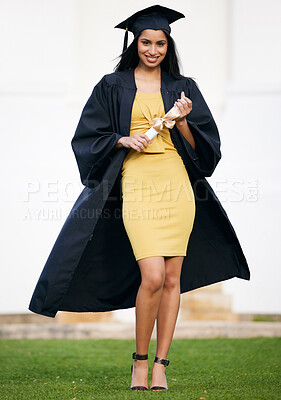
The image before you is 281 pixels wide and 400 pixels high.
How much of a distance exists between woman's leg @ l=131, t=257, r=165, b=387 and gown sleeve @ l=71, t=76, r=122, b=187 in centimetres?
60

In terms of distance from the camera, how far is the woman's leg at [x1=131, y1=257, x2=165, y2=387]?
426 centimetres

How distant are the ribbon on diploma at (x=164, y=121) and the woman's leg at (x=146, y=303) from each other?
68 cm

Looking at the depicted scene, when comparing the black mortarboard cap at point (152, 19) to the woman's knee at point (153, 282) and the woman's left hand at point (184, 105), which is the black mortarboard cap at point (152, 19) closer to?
the woman's left hand at point (184, 105)

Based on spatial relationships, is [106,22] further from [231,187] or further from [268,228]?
[268,228]

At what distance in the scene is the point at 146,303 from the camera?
14.1 ft

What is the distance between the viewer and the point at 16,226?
7695 millimetres

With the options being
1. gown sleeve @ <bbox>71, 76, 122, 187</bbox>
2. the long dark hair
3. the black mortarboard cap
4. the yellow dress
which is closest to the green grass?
the yellow dress

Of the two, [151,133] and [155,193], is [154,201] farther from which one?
[151,133]

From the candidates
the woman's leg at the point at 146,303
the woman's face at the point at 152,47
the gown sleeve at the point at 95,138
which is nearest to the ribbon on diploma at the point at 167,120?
the gown sleeve at the point at 95,138

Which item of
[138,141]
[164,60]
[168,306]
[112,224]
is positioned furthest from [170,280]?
[164,60]

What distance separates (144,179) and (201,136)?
424 mm

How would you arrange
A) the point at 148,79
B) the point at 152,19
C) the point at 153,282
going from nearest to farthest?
the point at 153,282, the point at 152,19, the point at 148,79

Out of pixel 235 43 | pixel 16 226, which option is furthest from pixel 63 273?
pixel 235 43

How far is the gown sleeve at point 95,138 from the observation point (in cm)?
443
